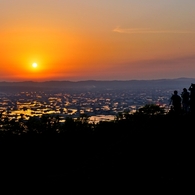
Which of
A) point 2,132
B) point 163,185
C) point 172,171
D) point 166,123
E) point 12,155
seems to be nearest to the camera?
point 163,185

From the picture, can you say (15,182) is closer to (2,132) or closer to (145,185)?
(145,185)

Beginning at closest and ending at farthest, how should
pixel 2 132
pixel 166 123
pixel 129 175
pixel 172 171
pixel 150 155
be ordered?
pixel 172 171 < pixel 129 175 < pixel 150 155 < pixel 166 123 < pixel 2 132

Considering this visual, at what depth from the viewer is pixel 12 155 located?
29.1 metres

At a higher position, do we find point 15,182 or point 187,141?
point 187,141

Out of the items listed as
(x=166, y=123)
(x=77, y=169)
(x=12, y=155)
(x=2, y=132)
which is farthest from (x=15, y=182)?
(x=2, y=132)

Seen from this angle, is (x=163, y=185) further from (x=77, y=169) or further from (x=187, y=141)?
(x=77, y=169)

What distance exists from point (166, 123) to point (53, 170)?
33.2 feet

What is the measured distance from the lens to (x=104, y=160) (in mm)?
21672

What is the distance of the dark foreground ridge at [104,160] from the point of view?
16.8m

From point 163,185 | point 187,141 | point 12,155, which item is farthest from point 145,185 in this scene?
point 12,155

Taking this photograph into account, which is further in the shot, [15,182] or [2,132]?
[2,132]

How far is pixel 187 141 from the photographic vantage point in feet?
63.8

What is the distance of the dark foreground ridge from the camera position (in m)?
16.8

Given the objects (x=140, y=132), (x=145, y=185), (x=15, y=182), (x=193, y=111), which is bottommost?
(x=15, y=182)
